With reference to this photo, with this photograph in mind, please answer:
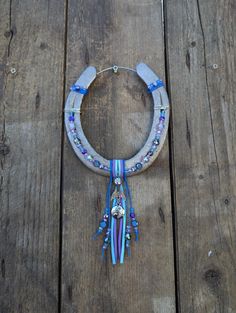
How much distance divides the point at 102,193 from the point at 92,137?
169 millimetres

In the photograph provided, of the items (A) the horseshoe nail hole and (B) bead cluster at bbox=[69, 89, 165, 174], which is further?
(A) the horseshoe nail hole

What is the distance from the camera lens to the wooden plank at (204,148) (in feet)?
3.43

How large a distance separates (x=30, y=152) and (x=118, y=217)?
1.03ft

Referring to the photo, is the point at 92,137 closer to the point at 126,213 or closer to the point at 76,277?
the point at 126,213

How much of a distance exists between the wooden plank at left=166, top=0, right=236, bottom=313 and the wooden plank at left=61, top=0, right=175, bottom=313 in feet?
0.15

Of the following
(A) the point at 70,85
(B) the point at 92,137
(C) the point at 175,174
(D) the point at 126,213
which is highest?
(A) the point at 70,85

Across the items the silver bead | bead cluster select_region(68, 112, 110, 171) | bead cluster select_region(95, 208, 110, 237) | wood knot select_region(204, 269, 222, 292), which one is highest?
bead cluster select_region(68, 112, 110, 171)

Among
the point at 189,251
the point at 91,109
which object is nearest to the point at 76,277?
the point at 189,251

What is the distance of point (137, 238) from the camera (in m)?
1.06

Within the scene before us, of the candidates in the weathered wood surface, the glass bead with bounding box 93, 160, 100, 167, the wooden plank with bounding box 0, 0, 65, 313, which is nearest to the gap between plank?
the weathered wood surface

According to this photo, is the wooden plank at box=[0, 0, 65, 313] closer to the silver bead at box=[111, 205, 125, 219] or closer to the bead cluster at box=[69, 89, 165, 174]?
the bead cluster at box=[69, 89, 165, 174]

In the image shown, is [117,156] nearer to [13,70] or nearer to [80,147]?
[80,147]

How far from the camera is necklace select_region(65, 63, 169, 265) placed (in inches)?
41.2

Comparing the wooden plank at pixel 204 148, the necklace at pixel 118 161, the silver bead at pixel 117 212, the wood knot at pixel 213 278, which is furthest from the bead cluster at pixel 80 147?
the wood knot at pixel 213 278
